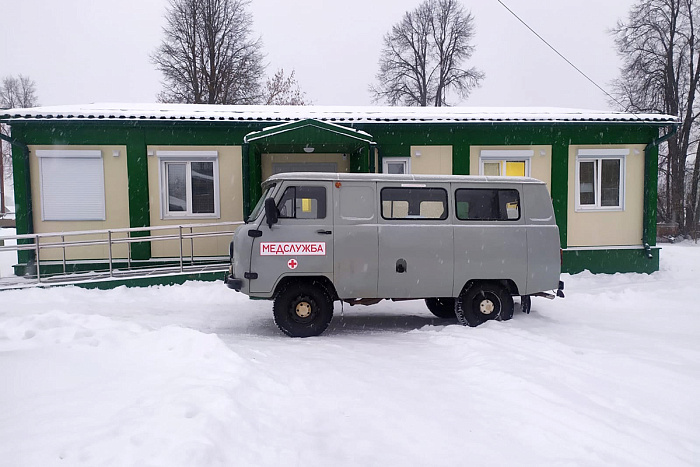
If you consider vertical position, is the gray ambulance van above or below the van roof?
below

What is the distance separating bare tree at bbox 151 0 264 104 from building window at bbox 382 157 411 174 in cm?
1812

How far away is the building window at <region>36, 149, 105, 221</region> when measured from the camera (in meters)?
11.1

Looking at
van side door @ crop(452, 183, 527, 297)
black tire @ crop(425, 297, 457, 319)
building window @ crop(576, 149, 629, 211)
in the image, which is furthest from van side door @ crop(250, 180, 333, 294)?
building window @ crop(576, 149, 629, 211)

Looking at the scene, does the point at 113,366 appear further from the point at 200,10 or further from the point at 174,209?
the point at 200,10

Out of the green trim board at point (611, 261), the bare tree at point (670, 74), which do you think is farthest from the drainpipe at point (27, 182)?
the bare tree at point (670, 74)

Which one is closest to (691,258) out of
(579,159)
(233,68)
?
(579,159)

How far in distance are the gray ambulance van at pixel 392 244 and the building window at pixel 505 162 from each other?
16.7ft

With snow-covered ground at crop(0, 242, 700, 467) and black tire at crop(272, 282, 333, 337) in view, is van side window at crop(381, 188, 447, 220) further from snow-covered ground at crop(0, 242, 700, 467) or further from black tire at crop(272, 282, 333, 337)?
snow-covered ground at crop(0, 242, 700, 467)

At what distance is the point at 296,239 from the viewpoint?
257 inches

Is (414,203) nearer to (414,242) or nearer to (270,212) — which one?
(414,242)

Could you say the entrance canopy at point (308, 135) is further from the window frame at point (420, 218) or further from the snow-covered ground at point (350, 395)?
the snow-covered ground at point (350, 395)

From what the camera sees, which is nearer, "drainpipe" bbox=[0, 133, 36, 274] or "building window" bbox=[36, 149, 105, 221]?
"drainpipe" bbox=[0, 133, 36, 274]

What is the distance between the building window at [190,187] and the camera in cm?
1162

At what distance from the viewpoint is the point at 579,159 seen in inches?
487
